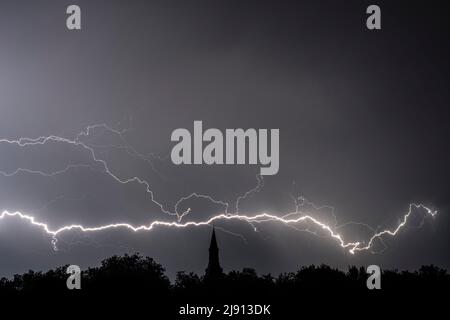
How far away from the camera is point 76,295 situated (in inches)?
1394

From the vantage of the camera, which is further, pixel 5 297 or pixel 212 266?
pixel 212 266

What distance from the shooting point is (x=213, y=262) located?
56.4 metres

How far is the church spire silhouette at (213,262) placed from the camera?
179 ft

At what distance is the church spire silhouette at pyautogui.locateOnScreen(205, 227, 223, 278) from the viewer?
54.5 metres

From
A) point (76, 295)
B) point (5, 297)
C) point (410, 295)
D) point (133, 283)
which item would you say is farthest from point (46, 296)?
point (410, 295)

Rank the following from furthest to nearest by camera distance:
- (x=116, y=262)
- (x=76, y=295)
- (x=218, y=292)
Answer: (x=116, y=262)
(x=218, y=292)
(x=76, y=295)

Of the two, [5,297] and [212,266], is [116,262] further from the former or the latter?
[5,297]
